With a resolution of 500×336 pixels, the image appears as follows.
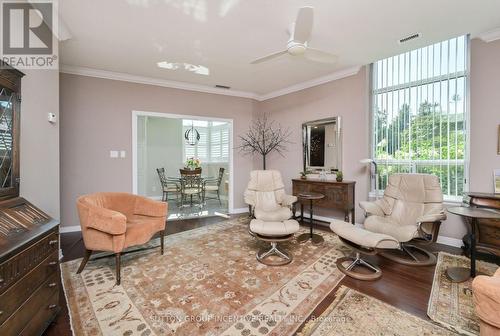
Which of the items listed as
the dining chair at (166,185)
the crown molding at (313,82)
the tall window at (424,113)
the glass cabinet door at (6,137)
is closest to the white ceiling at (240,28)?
the crown molding at (313,82)

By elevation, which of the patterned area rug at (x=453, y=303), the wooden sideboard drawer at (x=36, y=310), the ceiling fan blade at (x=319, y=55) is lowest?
the patterned area rug at (x=453, y=303)

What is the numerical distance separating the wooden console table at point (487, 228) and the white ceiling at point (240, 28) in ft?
6.58

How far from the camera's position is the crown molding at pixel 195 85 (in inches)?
151

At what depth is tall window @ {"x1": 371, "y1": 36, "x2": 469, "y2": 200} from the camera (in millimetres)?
3057

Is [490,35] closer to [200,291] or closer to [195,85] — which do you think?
[200,291]

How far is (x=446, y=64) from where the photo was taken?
3.14m

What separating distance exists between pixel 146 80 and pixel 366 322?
480 cm

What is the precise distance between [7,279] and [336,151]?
14.1 ft

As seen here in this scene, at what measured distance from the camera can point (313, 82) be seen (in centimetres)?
449

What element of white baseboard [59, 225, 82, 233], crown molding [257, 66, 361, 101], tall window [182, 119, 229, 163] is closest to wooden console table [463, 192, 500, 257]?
crown molding [257, 66, 361, 101]

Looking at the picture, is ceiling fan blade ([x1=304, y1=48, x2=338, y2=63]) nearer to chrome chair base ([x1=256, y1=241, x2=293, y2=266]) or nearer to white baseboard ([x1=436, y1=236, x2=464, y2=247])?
chrome chair base ([x1=256, y1=241, x2=293, y2=266])

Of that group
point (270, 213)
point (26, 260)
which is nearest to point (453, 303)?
point (270, 213)

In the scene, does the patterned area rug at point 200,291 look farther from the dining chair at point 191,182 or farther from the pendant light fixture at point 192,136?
the pendant light fixture at point 192,136

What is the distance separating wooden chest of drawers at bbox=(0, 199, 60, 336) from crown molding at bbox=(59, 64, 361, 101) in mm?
3064
